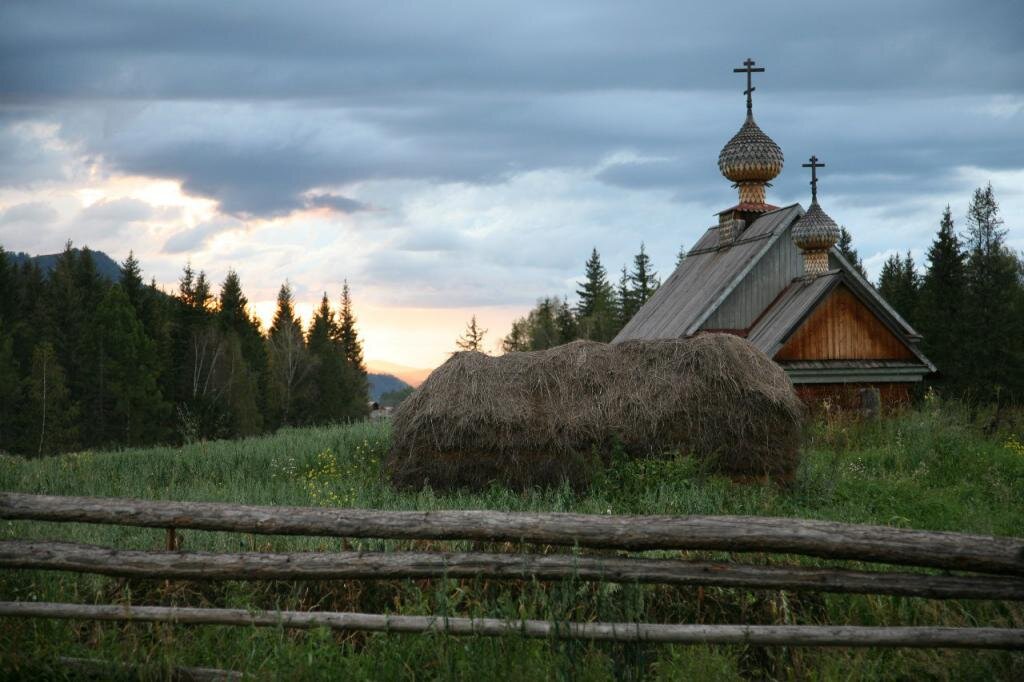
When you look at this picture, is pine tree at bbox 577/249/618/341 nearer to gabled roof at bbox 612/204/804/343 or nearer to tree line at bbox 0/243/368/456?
tree line at bbox 0/243/368/456

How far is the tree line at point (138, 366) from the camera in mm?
49250

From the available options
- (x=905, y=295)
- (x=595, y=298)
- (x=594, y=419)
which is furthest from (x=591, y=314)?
(x=594, y=419)

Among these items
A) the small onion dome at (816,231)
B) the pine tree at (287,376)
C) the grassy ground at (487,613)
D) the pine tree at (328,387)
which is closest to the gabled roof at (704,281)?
the small onion dome at (816,231)

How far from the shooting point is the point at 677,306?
29.8 m

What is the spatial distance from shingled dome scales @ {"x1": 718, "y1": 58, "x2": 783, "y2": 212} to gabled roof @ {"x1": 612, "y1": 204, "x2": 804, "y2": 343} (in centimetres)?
179

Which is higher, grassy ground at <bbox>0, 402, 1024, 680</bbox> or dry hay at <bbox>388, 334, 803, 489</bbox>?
dry hay at <bbox>388, 334, 803, 489</bbox>

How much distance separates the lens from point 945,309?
45.2 m

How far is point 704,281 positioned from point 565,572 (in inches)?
988

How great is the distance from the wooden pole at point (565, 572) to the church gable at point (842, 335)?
18.0 metres

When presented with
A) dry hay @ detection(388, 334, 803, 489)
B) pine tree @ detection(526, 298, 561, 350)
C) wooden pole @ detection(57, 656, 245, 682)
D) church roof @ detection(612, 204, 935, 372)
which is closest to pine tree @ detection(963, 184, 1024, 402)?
church roof @ detection(612, 204, 935, 372)

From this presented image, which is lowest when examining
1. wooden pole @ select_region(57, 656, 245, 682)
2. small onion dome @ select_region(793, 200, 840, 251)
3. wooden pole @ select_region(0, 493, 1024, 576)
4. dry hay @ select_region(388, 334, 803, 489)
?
wooden pole @ select_region(57, 656, 245, 682)

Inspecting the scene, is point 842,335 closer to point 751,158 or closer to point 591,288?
point 751,158

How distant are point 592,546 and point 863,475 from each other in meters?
9.36

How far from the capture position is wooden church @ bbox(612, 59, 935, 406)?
24.0 m
